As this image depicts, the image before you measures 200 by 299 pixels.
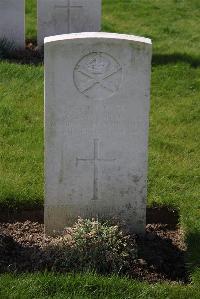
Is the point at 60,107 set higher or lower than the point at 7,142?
higher

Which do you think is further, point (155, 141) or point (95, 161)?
point (155, 141)

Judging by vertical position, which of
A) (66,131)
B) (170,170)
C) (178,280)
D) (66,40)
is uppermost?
(66,40)

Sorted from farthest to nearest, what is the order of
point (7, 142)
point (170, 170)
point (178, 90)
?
point (178, 90) → point (7, 142) → point (170, 170)

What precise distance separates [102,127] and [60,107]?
12.8 inches

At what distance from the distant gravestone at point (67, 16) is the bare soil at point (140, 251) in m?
4.97

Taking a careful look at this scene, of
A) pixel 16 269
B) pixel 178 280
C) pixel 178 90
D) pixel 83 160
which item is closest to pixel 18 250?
pixel 16 269

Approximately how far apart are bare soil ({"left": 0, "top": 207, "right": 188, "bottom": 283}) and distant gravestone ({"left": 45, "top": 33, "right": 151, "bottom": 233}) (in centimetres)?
18

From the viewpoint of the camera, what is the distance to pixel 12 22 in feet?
32.1

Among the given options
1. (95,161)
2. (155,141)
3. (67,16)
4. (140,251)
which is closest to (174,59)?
(67,16)

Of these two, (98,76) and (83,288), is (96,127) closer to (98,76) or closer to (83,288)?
(98,76)

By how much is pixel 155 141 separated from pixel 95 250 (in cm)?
254

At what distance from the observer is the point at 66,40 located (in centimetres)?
468

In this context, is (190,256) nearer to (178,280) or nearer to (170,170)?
(178,280)

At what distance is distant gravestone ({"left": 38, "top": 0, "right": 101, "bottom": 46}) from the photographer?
977cm
